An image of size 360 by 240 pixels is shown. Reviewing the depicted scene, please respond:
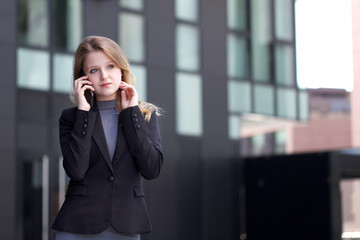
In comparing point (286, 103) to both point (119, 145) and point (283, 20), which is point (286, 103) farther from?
point (119, 145)

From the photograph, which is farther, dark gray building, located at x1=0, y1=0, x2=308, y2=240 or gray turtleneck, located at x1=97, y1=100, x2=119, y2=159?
dark gray building, located at x1=0, y1=0, x2=308, y2=240

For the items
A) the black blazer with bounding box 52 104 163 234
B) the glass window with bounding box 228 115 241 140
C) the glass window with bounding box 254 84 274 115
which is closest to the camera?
the black blazer with bounding box 52 104 163 234

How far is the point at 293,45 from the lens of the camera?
19.8 metres

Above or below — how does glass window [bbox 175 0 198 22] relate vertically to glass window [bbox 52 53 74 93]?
above

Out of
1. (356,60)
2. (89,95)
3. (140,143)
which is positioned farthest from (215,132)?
(356,60)

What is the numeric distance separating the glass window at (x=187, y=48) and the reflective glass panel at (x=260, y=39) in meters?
1.73

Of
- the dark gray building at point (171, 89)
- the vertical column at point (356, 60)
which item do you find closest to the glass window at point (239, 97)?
the dark gray building at point (171, 89)

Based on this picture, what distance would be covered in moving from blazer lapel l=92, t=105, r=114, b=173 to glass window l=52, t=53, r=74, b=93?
1284cm

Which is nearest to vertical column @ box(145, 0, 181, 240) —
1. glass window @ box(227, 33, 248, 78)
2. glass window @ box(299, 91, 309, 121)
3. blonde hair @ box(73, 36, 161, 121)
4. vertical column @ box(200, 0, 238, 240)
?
vertical column @ box(200, 0, 238, 240)

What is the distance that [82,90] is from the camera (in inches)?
104

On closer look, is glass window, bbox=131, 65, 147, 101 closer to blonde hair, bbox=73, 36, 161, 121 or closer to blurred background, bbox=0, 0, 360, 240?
blurred background, bbox=0, 0, 360, 240

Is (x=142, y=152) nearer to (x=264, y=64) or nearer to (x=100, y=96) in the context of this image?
(x=100, y=96)

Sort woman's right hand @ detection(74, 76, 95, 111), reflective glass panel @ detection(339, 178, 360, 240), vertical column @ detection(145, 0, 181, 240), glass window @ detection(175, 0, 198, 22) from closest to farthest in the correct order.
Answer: woman's right hand @ detection(74, 76, 95, 111) < vertical column @ detection(145, 0, 181, 240) < reflective glass panel @ detection(339, 178, 360, 240) < glass window @ detection(175, 0, 198, 22)

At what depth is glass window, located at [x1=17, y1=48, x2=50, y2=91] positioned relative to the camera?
48.5ft
